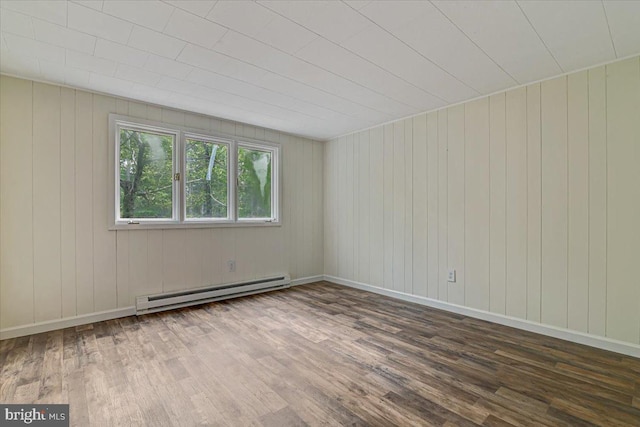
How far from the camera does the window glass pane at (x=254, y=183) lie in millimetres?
4188

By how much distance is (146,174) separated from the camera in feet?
11.1

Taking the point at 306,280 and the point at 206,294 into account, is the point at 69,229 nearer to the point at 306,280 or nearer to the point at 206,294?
the point at 206,294

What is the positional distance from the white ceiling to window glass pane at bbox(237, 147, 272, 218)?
121 centimetres

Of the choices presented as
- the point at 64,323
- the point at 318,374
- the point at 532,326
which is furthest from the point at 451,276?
the point at 64,323

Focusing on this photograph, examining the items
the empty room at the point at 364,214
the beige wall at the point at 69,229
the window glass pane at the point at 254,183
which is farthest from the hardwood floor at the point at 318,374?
A: the window glass pane at the point at 254,183

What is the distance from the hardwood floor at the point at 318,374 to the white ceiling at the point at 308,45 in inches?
90.8

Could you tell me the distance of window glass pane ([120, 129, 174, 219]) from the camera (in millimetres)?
3244

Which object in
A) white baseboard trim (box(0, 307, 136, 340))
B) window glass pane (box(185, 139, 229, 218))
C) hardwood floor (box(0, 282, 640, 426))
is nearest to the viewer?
hardwood floor (box(0, 282, 640, 426))

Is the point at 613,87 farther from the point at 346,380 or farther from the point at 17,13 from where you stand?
the point at 17,13

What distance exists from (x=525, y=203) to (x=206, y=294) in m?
3.65

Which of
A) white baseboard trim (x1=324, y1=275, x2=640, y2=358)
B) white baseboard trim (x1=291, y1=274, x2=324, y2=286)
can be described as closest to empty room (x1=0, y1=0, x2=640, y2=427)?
white baseboard trim (x1=324, y1=275, x2=640, y2=358)

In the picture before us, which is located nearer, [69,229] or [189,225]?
[69,229]

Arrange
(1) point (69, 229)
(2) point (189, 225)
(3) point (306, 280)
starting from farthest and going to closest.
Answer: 1. (3) point (306, 280)
2. (2) point (189, 225)
3. (1) point (69, 229)

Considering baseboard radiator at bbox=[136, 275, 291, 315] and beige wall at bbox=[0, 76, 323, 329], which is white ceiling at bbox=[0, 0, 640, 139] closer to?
beige wall at bbox=[0, 76, 323, 329]
